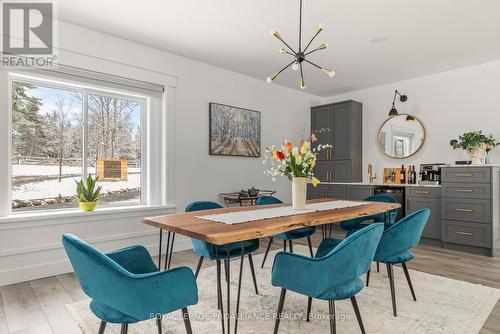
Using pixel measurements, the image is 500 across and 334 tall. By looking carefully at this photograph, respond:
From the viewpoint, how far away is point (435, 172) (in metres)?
4.61

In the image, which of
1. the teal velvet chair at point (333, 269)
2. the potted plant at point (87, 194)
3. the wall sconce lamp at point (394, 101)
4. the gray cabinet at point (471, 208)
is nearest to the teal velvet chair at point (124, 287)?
the teal velvet chair at point (333, 269)

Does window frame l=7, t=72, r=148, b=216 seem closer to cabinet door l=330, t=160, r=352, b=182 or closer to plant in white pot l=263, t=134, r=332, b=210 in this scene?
plant in white pot l=263, t=134, r=332, b=210

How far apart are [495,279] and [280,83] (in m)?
4.04

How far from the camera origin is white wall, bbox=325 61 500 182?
4.35m

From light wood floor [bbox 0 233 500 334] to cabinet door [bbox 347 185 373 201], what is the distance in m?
1.23

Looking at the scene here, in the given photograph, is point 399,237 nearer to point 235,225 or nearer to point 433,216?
point 235,225

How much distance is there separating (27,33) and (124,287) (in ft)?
9.94

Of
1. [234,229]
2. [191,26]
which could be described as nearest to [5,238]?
[234,229]

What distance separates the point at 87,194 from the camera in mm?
3400

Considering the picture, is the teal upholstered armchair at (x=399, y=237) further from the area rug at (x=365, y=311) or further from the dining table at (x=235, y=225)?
the area rug at (x=365, y=311)

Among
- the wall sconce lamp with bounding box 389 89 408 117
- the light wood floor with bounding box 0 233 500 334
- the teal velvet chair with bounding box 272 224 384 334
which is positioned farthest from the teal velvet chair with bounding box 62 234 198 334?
the wall sconce lamp with bounding box 389 89 408 117

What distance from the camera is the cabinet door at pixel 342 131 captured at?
18.1 feet

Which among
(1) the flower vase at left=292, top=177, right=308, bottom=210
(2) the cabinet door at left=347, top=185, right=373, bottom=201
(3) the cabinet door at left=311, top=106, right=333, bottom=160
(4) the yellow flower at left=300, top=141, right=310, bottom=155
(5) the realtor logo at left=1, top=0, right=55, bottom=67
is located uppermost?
(5) the realtor logo at left=1, top=0, right=55, bottom=67

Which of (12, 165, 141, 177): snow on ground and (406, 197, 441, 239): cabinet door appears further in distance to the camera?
(406, 197, 441, 239): cabinet door
